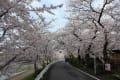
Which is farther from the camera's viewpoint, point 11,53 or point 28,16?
point 11,53

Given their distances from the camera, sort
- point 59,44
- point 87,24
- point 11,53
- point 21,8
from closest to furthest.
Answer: point 21,8, point 11,53, point 87,24, point 59,44

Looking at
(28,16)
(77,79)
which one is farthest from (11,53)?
(77,79)

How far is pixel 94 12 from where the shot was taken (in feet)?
111

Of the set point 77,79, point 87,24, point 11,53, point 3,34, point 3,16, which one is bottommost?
point 77,79

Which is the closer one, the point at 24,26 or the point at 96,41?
the point at 24,26

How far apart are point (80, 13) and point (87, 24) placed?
2.68 m

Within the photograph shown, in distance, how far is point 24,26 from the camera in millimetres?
7969

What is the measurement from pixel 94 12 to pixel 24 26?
A: 87.2 feet

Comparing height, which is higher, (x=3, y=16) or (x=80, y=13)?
(x=80, y=13)

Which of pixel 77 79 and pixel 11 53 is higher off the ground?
pixel 11 53

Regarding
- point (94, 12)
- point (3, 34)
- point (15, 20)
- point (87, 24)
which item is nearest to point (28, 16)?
point (15, 20)

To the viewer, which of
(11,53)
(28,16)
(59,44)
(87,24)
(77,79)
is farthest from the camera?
(59,44)

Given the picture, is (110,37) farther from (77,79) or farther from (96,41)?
(77,79)

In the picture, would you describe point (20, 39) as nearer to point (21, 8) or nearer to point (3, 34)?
point (3, 34)
